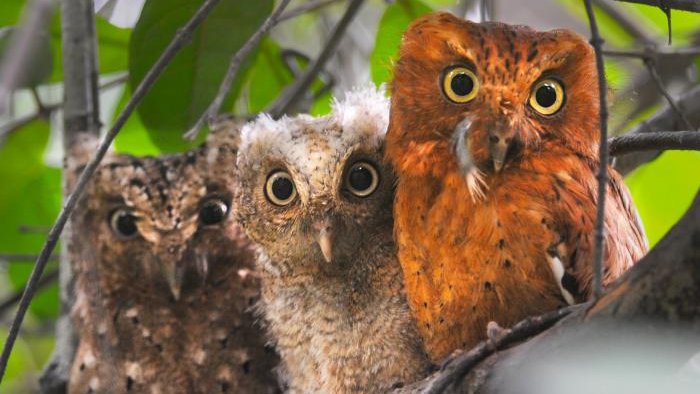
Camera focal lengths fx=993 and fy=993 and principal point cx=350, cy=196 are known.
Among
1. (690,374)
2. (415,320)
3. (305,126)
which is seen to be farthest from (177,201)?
(690,374)

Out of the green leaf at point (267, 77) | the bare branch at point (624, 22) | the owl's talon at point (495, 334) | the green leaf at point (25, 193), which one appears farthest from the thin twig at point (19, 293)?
the bare branch at point (624, 22)

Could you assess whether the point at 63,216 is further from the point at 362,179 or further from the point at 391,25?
the point at 391,25

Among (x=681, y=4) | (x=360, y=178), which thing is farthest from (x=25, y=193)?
(x=681, y=4)

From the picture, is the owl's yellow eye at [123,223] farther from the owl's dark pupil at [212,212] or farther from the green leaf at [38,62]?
the green leaf at [38,62]

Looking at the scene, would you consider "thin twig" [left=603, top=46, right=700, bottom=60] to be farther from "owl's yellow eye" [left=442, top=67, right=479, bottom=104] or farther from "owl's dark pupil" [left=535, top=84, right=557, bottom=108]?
"owl's yellow eye" [left=442, top=67, right=479, bottom=104]

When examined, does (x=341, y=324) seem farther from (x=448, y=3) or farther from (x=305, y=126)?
(x=448, y=3)

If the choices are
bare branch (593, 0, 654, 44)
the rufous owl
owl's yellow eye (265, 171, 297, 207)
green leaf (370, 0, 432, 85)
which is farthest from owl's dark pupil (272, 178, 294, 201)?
bare branch (593, 0, 654, 44)
